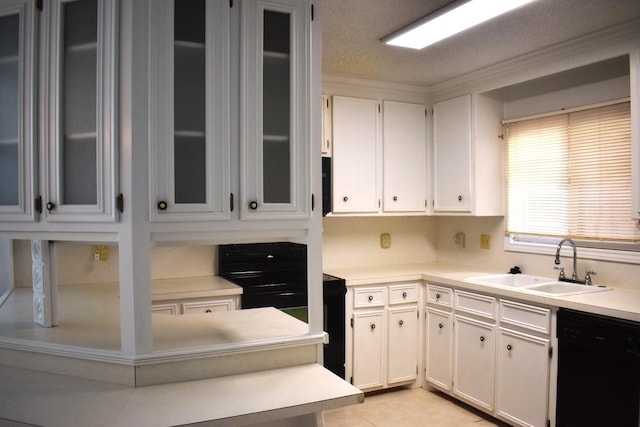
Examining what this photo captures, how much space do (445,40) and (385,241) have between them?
192 centimetres

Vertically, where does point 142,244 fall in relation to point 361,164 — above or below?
below

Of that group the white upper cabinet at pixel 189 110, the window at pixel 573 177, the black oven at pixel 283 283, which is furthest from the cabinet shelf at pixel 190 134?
the window at pixel 573 177

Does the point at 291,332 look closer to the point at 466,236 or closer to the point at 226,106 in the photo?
the point at 226,106

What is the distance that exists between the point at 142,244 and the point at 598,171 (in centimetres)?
293

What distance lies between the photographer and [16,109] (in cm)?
184

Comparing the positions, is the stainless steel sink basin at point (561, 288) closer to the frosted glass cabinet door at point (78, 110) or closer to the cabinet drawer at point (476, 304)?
the cabinet drawer at point (476, 304)

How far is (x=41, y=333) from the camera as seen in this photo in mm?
1946

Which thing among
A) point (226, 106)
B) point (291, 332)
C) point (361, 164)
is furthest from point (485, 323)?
point (226, 106)

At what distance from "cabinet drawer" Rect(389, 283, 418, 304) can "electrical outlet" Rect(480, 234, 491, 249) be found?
75 cm

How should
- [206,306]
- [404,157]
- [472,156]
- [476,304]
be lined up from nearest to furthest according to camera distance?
1. [206,306]
2. [476,304]
3. [472,156]
4. [404,157]

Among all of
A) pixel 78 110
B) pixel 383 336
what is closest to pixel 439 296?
pixel 383 336

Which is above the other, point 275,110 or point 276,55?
point 276,55

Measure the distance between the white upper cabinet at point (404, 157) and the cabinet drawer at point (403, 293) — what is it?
657 mm

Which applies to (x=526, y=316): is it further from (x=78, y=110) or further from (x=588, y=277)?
(x=78, y=110)
